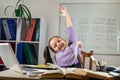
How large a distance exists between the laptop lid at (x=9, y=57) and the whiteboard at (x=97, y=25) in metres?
2.31

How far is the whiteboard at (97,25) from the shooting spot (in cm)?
363

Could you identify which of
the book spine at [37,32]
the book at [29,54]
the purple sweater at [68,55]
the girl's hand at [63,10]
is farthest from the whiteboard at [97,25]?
the purple sweater at [68,55]

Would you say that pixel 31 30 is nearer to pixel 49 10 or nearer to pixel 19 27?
pixel 19 27

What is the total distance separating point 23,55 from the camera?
3572 millimetres

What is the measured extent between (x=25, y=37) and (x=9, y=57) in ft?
7.30

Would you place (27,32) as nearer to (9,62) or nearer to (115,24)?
(115,24)

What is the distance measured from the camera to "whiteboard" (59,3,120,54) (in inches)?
143

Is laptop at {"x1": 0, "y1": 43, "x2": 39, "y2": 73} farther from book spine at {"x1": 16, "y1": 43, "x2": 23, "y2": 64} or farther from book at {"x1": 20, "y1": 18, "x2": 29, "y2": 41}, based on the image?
book at {"x1": 20, "y1": 18, "x2": 29, "y2": 41}

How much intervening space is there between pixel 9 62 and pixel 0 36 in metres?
2.27

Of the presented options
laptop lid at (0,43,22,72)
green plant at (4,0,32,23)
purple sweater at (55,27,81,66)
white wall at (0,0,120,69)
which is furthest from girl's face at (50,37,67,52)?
white wall at (0,0,120,69)

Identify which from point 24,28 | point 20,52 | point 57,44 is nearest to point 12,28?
point 24,28

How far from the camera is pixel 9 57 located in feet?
4.73

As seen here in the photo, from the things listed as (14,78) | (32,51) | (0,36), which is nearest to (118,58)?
(32,51)

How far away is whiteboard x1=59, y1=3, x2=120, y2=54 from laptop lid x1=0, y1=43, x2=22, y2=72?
2308 mm
